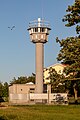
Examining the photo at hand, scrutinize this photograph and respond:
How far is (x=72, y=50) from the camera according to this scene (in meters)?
37.8

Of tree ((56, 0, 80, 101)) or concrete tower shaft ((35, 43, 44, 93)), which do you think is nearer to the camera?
tree ((56, 0, 80, 101))

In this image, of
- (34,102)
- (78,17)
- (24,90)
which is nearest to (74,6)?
(78,17)

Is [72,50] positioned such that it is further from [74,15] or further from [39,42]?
[39,42]

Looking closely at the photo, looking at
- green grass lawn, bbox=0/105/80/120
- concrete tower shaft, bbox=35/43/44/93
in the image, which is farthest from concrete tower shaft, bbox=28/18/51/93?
green grass lawn, bbox=0/105/80/120

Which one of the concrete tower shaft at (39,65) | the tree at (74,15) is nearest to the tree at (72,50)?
the tree at (74,15)

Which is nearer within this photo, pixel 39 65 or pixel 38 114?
pixel 38 114

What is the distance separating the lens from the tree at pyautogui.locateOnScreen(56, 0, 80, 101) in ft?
122

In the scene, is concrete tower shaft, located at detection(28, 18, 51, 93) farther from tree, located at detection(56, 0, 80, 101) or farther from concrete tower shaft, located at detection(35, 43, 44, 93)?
tree, located at detection(56, 0, 80, 101)

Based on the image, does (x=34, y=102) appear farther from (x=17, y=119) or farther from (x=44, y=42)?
(x=17, y=119)

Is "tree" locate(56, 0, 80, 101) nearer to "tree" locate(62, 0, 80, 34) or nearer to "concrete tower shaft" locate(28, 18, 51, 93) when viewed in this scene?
"tree" locate(62, 0, 80, 34)

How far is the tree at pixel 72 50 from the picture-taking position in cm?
3708

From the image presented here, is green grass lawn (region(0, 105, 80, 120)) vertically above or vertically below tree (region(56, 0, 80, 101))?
below

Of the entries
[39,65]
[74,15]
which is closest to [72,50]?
[74,15]

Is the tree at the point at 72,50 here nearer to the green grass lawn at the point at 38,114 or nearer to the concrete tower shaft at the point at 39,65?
the green grass lawn at the point at 38,114
